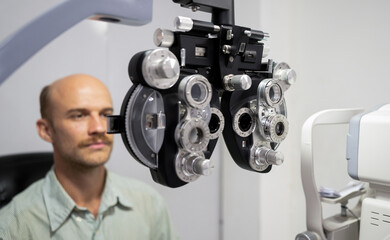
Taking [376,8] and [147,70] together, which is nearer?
[147,70]

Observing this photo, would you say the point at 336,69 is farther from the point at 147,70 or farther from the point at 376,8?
the point at 147,70

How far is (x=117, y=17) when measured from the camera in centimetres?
46

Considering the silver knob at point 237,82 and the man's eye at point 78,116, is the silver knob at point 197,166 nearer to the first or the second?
the silver knob at point 237,82

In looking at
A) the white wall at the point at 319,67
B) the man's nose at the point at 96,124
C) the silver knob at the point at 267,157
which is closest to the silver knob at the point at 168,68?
the silver knob at the point at 267,157

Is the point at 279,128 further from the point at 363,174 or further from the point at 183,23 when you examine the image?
the point at 363,174

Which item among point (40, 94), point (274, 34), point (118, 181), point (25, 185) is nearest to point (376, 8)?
point (274, 34)

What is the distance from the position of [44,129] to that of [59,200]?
289mm

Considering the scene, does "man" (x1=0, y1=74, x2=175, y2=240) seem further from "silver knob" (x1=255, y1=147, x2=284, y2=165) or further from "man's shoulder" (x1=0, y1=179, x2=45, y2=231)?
"silver knob" (x1=255, y1=147, x2=284, y2=165)

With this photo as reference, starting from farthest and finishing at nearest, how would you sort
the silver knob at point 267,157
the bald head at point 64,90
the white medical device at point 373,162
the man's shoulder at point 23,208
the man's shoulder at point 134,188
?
the man's shoulder at point 134,188 → the bald head at point 64,90 → the man's shoulder at point 23,208 → the white medical device at point 373,162 → the silver knob at point 267,157

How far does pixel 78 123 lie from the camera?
1295 millimetres

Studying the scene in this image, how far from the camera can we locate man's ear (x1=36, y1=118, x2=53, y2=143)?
53.0 inches

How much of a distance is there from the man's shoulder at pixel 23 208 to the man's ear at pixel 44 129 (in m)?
0.19

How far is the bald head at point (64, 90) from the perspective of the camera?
133 cm

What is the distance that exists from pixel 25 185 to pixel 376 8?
155cm
